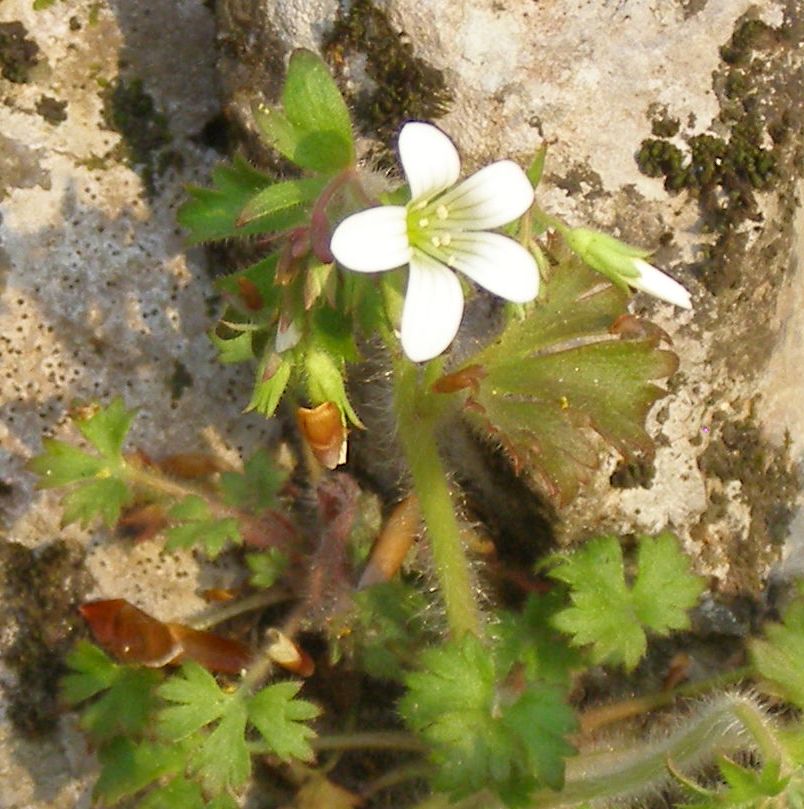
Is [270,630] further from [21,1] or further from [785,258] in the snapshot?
[21,1]

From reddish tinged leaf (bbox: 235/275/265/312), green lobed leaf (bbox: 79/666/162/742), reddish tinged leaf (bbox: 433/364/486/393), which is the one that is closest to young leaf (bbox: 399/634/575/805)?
reddish tinged leaf (bbox: 433/364/486/393)

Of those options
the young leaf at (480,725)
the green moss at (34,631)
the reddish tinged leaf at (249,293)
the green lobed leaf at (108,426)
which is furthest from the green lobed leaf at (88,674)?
the reddish tinged leaf at (249,293)

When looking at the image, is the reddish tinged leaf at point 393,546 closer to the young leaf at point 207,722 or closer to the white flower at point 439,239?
the young leaf at point 207,722

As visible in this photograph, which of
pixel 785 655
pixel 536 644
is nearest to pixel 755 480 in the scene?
pixel 785 655

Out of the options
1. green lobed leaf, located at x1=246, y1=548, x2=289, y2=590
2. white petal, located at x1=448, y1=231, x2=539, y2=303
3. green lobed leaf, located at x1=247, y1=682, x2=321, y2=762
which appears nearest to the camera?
white petal, located at x1=448, y1=231, x2=539, y2=303

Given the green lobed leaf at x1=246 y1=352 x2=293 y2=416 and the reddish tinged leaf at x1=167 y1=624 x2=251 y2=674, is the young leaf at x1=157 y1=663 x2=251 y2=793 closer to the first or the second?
the reddish tinged leaf at x1=167 y1=624 x2=251 y2=674

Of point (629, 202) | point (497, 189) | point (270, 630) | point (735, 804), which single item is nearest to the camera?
point (497, 189)

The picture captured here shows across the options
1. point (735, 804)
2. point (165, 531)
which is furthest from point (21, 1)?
point (735, 804)
